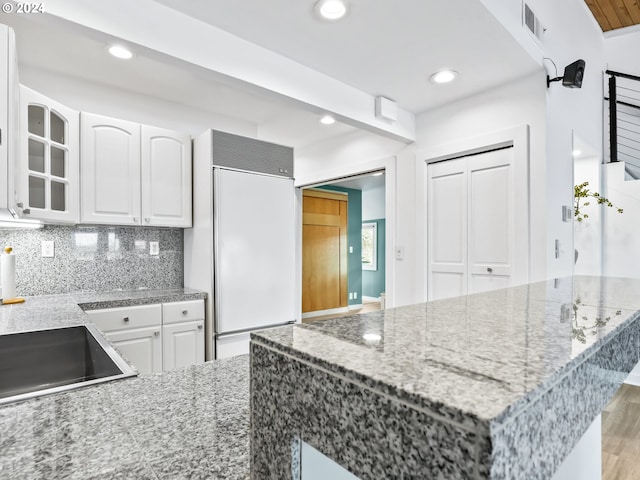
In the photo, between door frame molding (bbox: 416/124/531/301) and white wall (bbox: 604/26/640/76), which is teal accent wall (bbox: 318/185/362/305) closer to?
door frame molding (bbox: 416/124/531/301)

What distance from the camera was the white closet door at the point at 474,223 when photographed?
2557mm

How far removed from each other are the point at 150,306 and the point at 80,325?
2.99ft

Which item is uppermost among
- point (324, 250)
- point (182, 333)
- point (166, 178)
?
point (166, 178)

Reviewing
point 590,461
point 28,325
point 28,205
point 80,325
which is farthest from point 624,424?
point 28,205

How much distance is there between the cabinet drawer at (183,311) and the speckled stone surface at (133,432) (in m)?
1.78

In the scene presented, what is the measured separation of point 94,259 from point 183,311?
2.63 feet

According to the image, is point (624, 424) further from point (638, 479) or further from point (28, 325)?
point (28, 325)

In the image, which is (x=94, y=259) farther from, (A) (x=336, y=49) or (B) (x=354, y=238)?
(B) (x=354, y=238)

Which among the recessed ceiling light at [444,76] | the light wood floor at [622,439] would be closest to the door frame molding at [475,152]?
the recessed ceiling light at [444,76]

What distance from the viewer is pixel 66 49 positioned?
2.28 m

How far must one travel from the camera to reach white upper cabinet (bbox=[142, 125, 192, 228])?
2.72m

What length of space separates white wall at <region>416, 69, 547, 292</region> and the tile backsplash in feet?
6.94

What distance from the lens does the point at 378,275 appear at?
8398mm

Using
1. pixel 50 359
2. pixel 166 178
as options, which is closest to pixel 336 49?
pixel 166 178
